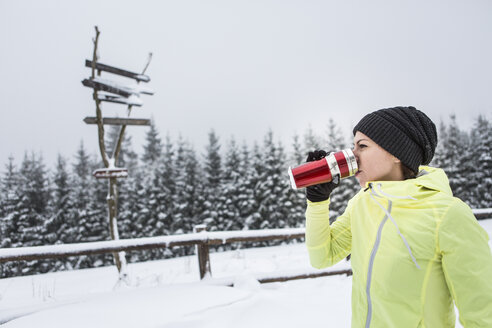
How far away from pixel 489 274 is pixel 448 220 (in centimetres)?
18

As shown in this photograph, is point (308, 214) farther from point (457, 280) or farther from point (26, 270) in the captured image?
point (26, 270)

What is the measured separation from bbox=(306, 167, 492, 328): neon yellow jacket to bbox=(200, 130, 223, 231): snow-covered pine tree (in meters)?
19.7

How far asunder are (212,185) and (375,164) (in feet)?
71.4

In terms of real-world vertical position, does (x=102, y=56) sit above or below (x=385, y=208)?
above

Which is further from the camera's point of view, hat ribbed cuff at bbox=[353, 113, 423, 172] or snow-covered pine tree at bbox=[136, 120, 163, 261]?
snow-covered pine tree at bbox=[136, 120, 163, 261]

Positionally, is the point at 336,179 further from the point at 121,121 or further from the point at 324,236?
the point at 121,121

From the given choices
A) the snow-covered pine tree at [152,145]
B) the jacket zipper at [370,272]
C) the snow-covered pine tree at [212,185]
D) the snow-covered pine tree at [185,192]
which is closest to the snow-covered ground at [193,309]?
the jacket zipper at [370,272]

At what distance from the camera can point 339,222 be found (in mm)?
1363

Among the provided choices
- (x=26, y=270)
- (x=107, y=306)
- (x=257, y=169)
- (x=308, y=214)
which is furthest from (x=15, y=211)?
(x=308, y=214)

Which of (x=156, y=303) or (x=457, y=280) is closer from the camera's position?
(x=457, y=280)

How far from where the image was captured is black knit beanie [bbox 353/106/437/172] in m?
1.10

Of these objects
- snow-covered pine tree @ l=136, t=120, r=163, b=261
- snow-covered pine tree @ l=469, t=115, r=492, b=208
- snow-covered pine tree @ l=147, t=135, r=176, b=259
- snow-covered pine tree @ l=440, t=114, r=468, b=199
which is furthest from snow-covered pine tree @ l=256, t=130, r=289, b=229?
snow-covered pine tree @ l=469, t=115, r=492, b=208

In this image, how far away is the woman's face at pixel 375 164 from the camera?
1134 mm

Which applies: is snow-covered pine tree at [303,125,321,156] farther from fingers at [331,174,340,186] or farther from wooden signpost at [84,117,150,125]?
fingers at [331,174,340,186]
